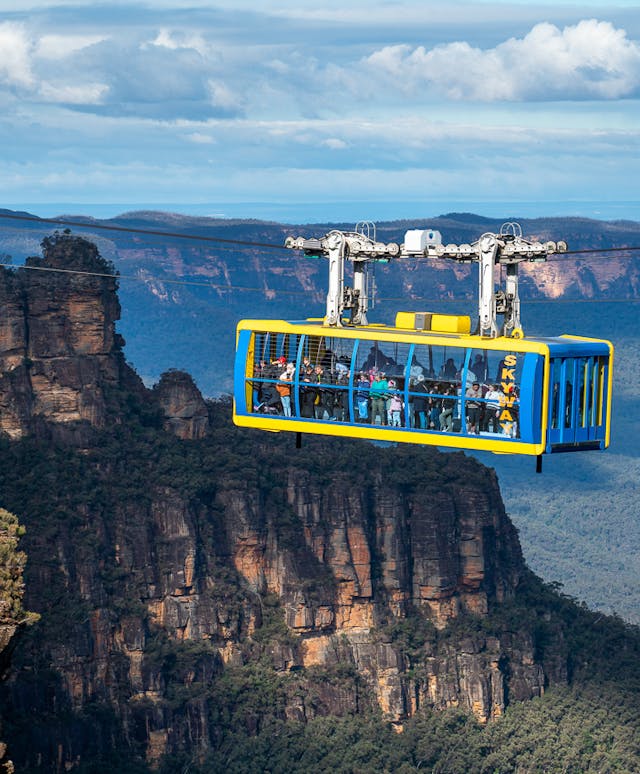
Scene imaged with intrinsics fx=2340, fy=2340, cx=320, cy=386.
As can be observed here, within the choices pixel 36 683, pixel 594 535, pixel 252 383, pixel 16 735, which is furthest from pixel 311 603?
pixel 594 535

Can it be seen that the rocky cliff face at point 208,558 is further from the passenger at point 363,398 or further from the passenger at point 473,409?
the passenger at point 473,409

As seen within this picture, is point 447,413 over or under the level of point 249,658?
over

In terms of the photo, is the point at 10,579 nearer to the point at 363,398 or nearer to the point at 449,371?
the point at 363,398

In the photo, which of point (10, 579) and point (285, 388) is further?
point (10, 579)

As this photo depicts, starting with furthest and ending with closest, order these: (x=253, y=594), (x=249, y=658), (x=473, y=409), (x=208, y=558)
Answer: (x=253, y=594) → (x=208, y=558) → (x=249, y=658) → (x=473, y=409)

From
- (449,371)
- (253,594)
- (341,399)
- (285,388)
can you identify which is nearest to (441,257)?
(449,371)

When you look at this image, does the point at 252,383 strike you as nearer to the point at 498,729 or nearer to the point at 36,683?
the point at 36,683

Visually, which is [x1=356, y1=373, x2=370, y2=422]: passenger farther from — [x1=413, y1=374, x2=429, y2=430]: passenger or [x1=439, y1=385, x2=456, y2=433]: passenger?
[x1=439, y1=385, x2=456, y2=433]: passenger
